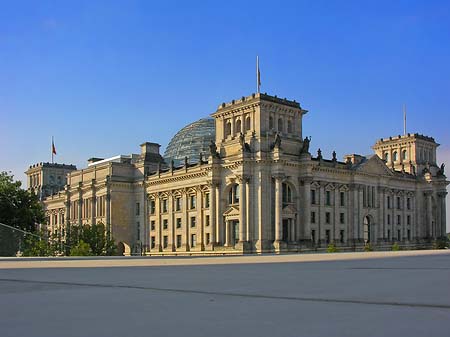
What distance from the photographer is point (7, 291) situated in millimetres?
14328

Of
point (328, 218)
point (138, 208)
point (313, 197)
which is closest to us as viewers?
point (313, 197)

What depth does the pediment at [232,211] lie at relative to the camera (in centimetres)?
8486

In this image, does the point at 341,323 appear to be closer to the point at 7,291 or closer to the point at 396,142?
the point at 7,291

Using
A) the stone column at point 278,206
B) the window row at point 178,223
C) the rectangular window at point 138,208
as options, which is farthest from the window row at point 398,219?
the rectangular window at point 138,208

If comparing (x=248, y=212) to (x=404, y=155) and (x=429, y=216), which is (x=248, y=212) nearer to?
(x=429, y=216)

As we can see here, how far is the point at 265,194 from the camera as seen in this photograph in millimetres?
82625

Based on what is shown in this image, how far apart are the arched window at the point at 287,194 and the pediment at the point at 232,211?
6.87 m

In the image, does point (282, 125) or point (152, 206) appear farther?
point (152, 206)

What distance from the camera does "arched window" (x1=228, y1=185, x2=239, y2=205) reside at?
8612 cm

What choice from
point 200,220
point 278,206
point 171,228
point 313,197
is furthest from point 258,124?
point 171,228

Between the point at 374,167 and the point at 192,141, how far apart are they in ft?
116

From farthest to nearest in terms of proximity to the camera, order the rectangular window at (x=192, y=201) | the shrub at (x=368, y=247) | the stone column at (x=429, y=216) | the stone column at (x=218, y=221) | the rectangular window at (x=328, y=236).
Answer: the stone column at (x=429, y=216), the rectangular window at (x=192, y=201), the rectangular window at (x=328, y=236), the shrub at (x=368, y=247), the stone column at (x=218, y=221)

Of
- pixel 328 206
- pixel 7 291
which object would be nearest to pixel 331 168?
pixel 328 206

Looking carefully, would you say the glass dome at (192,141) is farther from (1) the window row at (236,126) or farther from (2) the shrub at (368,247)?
(2) the shrub at (368,247)
